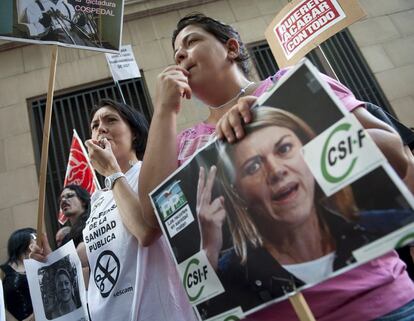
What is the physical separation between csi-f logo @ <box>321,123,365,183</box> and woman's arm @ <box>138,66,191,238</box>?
555mm

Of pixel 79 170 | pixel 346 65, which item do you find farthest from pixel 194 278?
pixel 346 65

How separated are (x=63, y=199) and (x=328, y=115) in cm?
284

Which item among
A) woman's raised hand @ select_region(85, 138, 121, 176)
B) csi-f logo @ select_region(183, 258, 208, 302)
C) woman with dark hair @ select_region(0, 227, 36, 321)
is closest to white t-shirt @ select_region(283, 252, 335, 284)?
csi-f logo @ select_region(183, 258, 208, 302)

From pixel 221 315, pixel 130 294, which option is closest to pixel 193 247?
pixel 221 315

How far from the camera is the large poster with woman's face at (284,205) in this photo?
2.12 feet

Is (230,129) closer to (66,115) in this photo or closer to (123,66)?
(123,66)

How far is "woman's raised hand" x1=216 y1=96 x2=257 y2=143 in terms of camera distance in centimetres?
87

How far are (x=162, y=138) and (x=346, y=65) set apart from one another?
A: 532cm

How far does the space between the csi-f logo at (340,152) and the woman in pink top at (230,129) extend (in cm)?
23

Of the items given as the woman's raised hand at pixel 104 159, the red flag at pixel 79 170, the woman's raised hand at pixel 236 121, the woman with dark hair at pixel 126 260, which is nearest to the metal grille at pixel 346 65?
the red flag at pixel 79 170

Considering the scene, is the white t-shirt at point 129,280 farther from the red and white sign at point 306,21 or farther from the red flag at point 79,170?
the red and white sign at point 306,21

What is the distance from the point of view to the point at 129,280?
140 centimetres

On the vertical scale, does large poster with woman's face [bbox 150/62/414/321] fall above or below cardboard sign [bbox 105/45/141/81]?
below

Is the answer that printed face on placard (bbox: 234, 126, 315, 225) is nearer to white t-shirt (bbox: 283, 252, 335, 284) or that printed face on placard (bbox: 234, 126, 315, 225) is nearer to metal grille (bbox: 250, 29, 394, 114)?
white t-shirt (bbox: 283, 252, 335, 284)
